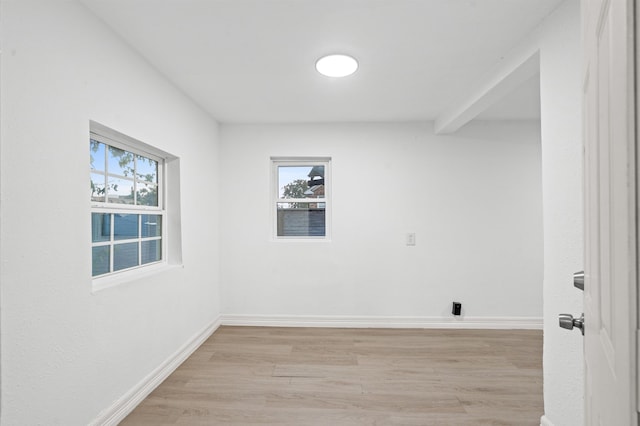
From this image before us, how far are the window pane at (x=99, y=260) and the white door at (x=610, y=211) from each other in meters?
2.24

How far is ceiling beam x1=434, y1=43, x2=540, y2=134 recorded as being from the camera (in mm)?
1917

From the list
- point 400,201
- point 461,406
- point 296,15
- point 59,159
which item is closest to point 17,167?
point 59,159

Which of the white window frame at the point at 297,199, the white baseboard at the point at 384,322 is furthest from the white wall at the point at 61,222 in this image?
the white window frame at the point at 297,199

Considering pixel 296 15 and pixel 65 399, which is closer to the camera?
pixel 65 399

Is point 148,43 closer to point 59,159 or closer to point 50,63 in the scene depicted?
point 50,63

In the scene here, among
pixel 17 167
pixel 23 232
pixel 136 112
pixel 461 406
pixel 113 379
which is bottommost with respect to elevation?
pixel 461 406

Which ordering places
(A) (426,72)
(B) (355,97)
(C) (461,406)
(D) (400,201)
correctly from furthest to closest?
1. (D) (400,201)
2. (B) (355,97)
3. (A) (426,72)
4. (C) (461,406)

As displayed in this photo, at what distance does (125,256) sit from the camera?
218 cm

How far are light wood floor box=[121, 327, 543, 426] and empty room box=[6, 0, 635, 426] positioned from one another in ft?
0.06

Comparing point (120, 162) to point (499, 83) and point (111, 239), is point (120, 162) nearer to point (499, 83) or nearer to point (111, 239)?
point (111, 239)

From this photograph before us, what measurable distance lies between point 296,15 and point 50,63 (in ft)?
3.91

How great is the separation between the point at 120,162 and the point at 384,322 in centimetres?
297

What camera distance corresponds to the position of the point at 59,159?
4.89 ft

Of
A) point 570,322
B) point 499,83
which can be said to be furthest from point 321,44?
point 570,322
